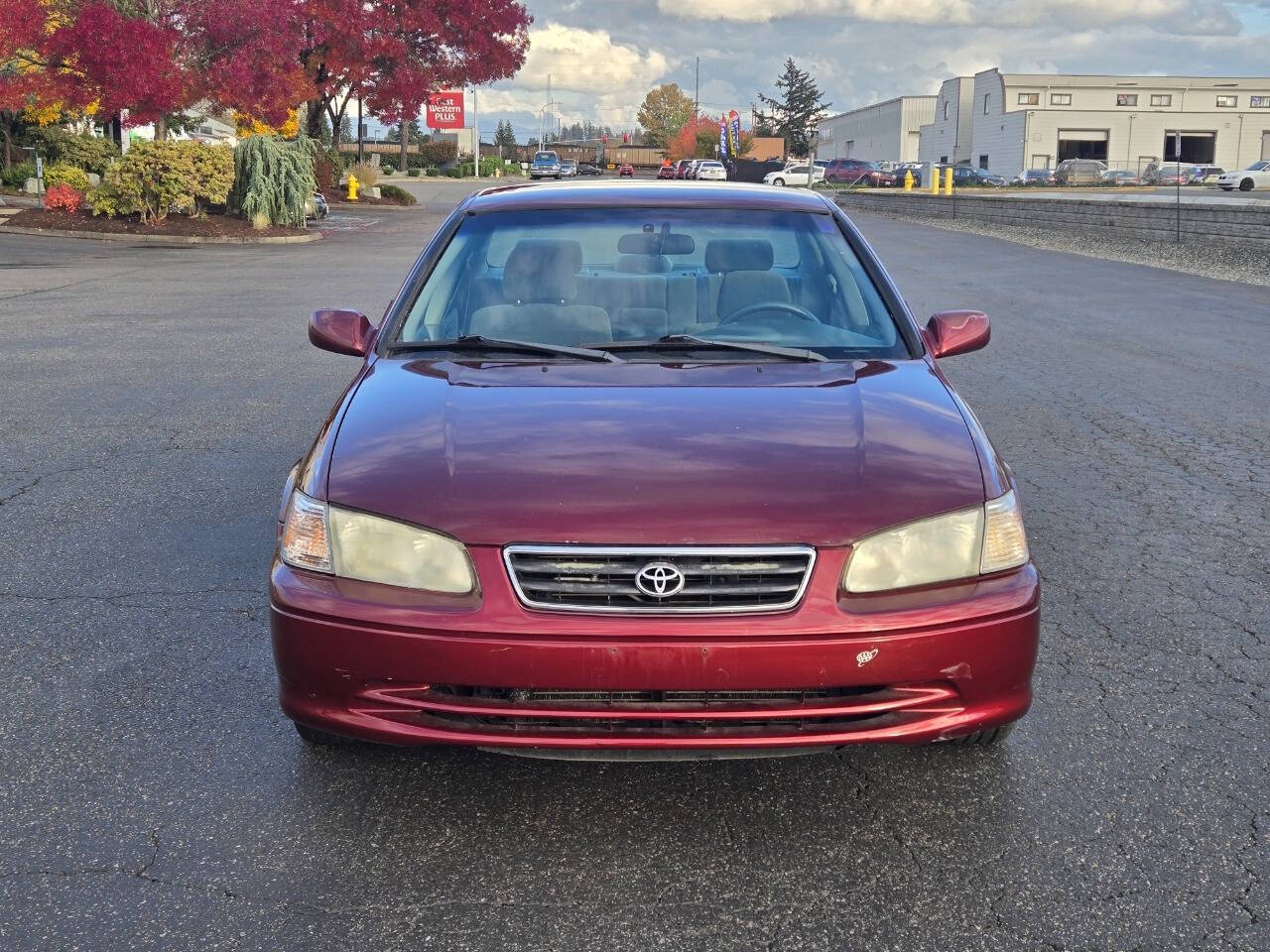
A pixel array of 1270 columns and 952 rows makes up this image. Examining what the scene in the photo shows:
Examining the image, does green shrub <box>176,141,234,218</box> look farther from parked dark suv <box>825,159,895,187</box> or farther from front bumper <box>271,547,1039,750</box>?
parked dark suv <box>825,159,895,187</box>

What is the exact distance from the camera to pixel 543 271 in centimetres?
450

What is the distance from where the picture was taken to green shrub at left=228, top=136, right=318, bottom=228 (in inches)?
1090

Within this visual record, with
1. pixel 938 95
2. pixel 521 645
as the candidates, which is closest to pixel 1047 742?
pixel 521 645

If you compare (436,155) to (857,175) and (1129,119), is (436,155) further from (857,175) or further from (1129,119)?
(1129,119)

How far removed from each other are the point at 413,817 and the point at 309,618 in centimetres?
57

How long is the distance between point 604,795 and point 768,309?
5.96 ft

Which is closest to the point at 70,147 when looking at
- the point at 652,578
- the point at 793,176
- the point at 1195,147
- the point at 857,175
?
the point at 793,176

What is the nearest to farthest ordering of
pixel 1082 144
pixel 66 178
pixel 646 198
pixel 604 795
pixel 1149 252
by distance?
pixel 604 795, pixel 646 198, pixel 1149 252, pixel 66 178, pixel 1082 144

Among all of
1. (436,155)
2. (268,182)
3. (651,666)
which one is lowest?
(651,666)

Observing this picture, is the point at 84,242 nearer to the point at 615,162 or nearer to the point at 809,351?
the point at 809,351

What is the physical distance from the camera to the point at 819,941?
8.64 feet

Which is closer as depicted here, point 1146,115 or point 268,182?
point 268,182

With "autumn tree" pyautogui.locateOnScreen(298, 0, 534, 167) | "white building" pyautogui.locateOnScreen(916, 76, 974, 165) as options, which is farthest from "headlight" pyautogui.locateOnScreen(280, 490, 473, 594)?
"white building" pyautogui.locateOnScreen(916, 76, 974, 165)

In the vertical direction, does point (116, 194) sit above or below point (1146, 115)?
below
